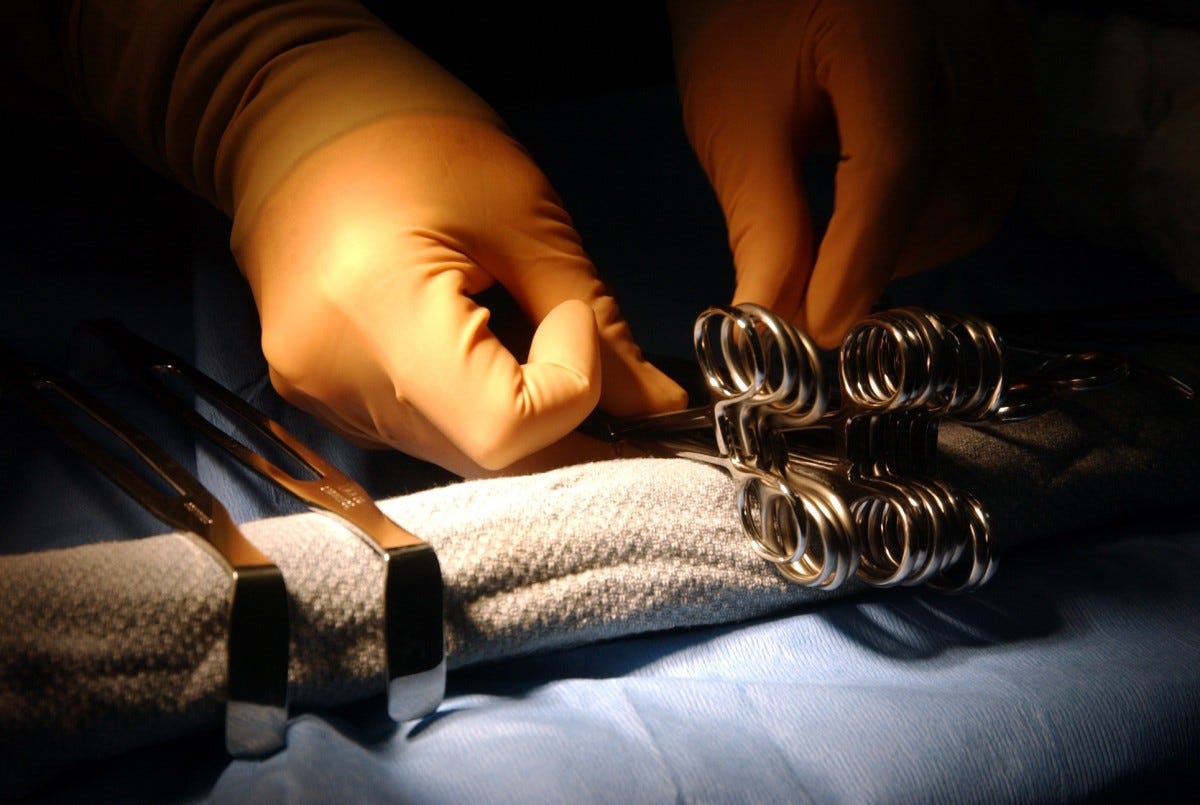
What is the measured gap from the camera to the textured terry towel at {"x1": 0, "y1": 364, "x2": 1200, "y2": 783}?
0.35 meters

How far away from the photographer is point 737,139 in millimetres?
622

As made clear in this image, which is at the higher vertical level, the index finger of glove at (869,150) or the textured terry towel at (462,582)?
the index finger of glove at (869,150)

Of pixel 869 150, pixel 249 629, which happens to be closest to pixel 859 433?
pixel 869 150

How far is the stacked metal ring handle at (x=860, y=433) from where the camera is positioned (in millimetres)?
438

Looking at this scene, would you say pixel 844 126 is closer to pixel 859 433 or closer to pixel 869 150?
pixel 869 150

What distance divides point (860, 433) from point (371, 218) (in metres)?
0.27

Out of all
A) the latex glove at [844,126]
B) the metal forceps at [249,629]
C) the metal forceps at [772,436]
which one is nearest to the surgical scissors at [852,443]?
the metal forceps at [772,436]

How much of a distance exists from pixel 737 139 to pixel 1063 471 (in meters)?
0.29

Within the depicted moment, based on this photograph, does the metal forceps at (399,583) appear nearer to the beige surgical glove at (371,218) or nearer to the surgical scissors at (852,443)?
the beige surgical glove at (371,218)

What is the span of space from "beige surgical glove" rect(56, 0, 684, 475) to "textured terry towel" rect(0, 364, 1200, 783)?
0.05 m

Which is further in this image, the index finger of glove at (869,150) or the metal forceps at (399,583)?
the index finger of glove at (869,150)

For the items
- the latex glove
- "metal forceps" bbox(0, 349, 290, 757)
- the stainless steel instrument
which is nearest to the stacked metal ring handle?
the stainless steel instrument

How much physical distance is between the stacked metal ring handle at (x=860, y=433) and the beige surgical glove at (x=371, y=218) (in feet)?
0.28

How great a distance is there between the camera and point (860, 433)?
49 cm
